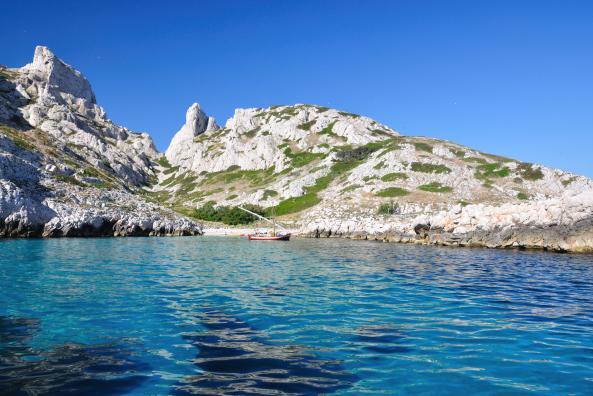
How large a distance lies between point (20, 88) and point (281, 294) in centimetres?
20958

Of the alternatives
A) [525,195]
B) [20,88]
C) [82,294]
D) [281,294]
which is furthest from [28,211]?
[20,88]

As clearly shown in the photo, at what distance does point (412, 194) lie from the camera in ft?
397

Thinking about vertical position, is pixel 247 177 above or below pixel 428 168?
below

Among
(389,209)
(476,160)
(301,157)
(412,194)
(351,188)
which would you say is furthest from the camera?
(301,157)

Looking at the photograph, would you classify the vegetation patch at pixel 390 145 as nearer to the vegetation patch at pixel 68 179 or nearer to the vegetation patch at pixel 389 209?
the vegetation patch at pixel 389 209

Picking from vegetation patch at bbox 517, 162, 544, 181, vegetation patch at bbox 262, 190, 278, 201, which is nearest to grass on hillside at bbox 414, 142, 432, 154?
vegetation patch at bbox 517, 162, 544, 181

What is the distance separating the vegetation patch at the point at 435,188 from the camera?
123125mm

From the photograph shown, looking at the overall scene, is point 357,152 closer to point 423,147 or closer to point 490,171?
point 423,147

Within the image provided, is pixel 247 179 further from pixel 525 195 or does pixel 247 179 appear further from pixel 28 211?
pixel 28 211

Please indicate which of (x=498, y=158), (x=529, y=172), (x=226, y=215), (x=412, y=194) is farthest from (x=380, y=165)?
(x=226, y=215)

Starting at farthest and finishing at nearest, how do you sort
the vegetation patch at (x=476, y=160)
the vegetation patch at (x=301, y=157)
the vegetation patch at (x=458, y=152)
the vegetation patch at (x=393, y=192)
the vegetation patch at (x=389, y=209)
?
the vegetation patch at (x=301, y=157) → the vegetation patch at (x=458, y=152) → the vegetation patch at (x=476, y=160) → the vegetation patch at (x=393, y=192) → the vegetation patch at (x=389, y=209)

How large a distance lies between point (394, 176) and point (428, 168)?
44.6ft

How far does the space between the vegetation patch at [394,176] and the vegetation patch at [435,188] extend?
871 cm

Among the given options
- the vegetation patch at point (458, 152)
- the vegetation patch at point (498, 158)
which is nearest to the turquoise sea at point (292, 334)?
the vegetation patch at point (498, 158)
